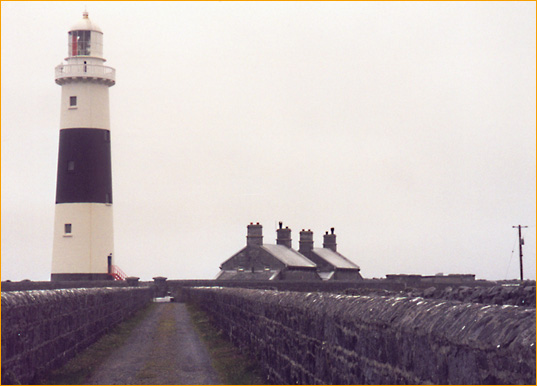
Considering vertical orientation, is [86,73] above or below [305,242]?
above

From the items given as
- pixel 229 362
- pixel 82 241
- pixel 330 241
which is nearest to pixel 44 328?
pixel 229 362

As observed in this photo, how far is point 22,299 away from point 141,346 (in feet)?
24.1

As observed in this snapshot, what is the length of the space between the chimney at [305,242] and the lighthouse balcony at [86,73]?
24902 mm

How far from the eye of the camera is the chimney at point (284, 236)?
202 ft

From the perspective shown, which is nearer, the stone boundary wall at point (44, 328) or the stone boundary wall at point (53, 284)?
the stone boundary wall at point (44, 328)

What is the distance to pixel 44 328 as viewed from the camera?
12.2 m

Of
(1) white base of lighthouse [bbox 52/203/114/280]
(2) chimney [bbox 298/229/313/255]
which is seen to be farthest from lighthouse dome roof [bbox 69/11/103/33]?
(2) chimney [bbox 298/229/313/255]

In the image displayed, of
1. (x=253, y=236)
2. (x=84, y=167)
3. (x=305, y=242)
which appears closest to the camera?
(x=84, y=167)

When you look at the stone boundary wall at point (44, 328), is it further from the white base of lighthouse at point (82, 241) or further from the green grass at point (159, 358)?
the white base of lighthouse at point (82, 241)

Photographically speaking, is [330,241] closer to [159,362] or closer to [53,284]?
[53,284]

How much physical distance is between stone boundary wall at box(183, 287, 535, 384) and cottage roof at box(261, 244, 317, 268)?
43649mm

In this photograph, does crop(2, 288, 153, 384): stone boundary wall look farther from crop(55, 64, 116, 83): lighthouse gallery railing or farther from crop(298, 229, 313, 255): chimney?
crop(298, 229, 313, 255): chimney

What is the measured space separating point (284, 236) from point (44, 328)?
49.7 m

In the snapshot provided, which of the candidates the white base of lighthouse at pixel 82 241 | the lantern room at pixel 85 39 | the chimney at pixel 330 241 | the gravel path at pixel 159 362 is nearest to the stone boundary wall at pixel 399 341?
the gravel path at pixel 159 362
